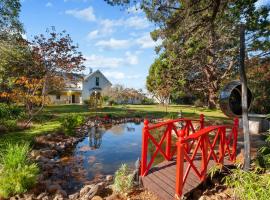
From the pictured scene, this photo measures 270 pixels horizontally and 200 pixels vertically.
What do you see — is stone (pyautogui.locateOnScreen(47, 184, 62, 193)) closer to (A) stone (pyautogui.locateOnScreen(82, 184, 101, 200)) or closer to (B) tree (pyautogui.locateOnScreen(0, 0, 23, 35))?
(A) stone (pyautogui.locateOnScreen(82, 184, 101, 200))

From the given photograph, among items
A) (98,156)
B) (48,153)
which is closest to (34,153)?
(48,153)

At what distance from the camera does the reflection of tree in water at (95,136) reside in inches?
506

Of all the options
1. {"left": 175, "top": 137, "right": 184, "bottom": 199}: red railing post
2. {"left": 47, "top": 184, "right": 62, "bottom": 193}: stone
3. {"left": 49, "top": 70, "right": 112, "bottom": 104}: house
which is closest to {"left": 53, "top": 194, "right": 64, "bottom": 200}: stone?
{"left": 47, "top": 184, "right": 62, "bottom": 193}: stone

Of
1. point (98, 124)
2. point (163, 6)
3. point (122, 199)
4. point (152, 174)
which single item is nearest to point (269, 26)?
point (163, 6)

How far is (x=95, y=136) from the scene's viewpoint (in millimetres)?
15102

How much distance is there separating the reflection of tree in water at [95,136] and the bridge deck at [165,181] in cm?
672

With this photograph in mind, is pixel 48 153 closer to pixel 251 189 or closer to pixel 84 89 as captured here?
pixel 251 189

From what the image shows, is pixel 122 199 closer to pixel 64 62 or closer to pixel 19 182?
pixel 19 182

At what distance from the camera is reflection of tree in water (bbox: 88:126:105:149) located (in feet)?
42.1

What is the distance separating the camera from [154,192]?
5.31 m

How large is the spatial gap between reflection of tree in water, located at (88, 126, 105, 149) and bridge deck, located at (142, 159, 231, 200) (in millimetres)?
6719

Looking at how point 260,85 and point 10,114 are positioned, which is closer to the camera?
point 10,114

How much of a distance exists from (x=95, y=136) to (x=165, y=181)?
10011 mm

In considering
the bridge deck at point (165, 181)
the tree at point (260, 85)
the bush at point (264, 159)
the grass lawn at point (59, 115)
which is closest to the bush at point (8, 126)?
the grass lawn at point (59, 115)
